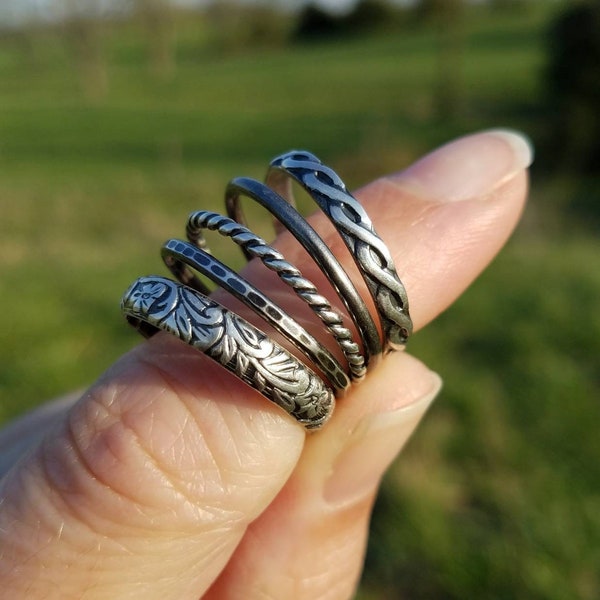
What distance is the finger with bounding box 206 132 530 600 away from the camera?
1.83 meters

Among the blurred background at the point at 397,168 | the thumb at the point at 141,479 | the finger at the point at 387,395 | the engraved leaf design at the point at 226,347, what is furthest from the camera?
the blurred background at the point at 397,168

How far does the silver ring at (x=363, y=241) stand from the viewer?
1515 mm

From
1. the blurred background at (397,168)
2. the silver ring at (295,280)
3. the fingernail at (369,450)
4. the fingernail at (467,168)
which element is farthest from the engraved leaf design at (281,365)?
the blurred background at (397,168)

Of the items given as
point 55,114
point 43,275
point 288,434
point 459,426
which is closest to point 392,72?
point 55,114

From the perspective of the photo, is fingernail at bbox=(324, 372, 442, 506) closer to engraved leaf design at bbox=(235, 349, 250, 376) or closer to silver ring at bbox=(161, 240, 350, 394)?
silver ring at bbox=(161, 240, 350, 394)

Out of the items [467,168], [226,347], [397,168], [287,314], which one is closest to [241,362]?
[226,347]

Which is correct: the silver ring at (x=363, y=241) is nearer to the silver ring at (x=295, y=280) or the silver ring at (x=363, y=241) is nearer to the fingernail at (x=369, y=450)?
the silver ring at (x=295, y=280)

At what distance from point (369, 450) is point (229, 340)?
0.70 metres

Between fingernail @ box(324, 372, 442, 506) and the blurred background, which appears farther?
the blurred background

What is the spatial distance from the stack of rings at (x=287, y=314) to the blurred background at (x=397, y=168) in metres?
1.54

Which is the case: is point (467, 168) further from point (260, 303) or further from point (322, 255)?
point (260, 303)

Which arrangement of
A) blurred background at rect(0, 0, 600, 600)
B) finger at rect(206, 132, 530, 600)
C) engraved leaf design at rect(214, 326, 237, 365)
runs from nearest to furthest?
engraved leaf design at rect(214, 326, 237, 365) → finger at rect(206, 132, 530, 600) → blurred background at rect(0, 0, 600, 600)

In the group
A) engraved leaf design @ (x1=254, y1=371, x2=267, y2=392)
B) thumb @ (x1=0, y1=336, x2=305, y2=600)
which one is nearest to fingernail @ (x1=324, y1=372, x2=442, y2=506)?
thumb @ (x1=0, y1=336, x2=305, y2=600)

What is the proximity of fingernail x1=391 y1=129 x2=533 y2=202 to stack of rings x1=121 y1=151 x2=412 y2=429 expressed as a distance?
0.43 metres
